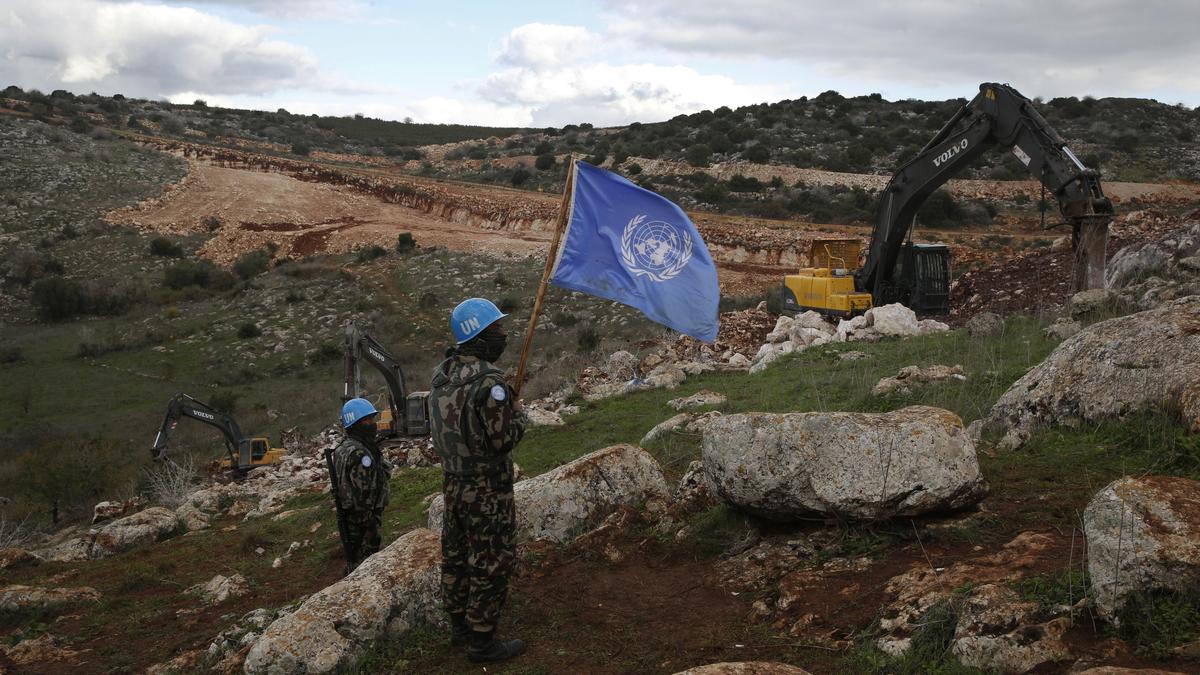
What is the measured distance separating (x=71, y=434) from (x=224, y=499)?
8.88 meters

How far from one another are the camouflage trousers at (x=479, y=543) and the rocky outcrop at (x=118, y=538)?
26.9ft

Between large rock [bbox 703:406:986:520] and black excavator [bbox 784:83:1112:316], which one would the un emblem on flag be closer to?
large rock [bbox 703:406:986:520]

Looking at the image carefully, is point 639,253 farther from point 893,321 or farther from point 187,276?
point 187,276

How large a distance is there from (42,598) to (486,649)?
5703 mm

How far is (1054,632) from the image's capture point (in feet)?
12.7

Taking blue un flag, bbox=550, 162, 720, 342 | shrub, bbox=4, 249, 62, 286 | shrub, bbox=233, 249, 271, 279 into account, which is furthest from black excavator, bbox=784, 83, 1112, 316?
shrub, bbox=4, 249, 62, 286

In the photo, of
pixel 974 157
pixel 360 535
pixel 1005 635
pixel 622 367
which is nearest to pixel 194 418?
pixel 622 367

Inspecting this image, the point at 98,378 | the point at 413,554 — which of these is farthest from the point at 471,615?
the point at 98,378

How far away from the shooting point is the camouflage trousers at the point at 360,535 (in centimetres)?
703

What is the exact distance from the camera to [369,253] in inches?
1316

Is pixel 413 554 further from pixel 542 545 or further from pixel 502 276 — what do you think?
pixel 502 276

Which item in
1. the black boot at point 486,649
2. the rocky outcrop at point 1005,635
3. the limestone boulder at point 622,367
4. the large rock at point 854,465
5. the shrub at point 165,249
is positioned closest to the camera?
the rocky outcrop at point 1005,635

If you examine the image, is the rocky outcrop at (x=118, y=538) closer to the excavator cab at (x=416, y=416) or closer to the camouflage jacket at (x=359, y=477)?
the excavator cab at (x=416, y=416)

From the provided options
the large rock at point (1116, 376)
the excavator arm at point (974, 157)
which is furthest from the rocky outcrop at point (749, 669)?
the excavator arm at point (974, 157)
